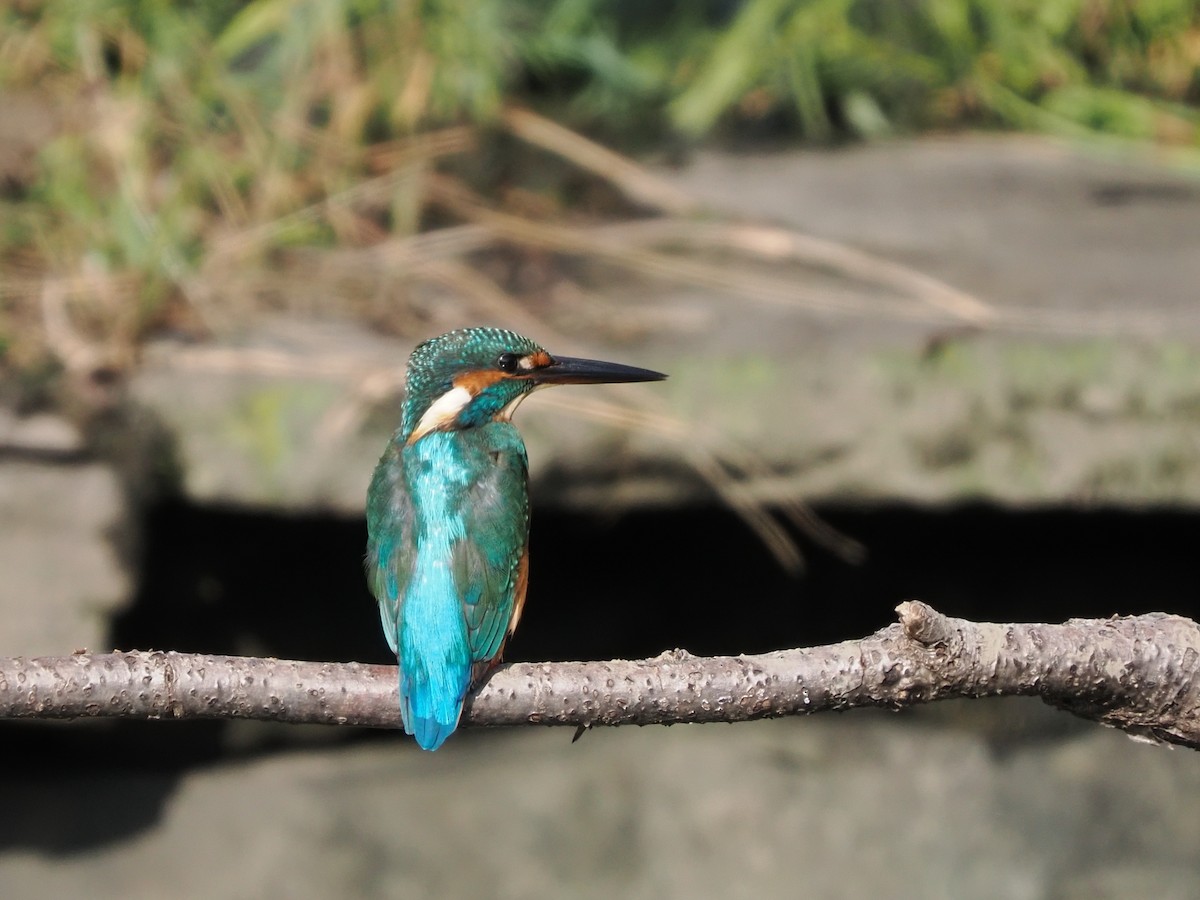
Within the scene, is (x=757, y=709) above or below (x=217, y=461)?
above

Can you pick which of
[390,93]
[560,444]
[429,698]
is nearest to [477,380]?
[429,698]

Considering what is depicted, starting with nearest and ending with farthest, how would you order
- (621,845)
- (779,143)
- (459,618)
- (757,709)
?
(757,709) → (459,618) → (621,845) → (779,143)

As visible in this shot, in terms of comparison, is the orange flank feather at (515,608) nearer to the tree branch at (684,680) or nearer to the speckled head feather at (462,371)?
the speckled head feather at (462,371)

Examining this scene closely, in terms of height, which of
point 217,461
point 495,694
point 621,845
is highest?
point 495,694

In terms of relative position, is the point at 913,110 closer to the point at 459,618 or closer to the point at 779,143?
the point at 779,143

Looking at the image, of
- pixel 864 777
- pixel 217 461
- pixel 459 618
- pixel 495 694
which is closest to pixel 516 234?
pixel 217 461

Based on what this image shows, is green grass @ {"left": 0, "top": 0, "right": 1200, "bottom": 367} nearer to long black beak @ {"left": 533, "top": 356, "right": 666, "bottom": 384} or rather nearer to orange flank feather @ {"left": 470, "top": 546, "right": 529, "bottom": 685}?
long black beak @ {"left": 533, "top": 356, "right": 666, "bottom": 384}

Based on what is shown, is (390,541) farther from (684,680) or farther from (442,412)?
(684,680)

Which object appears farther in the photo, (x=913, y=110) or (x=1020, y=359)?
(x=913, y=110)
